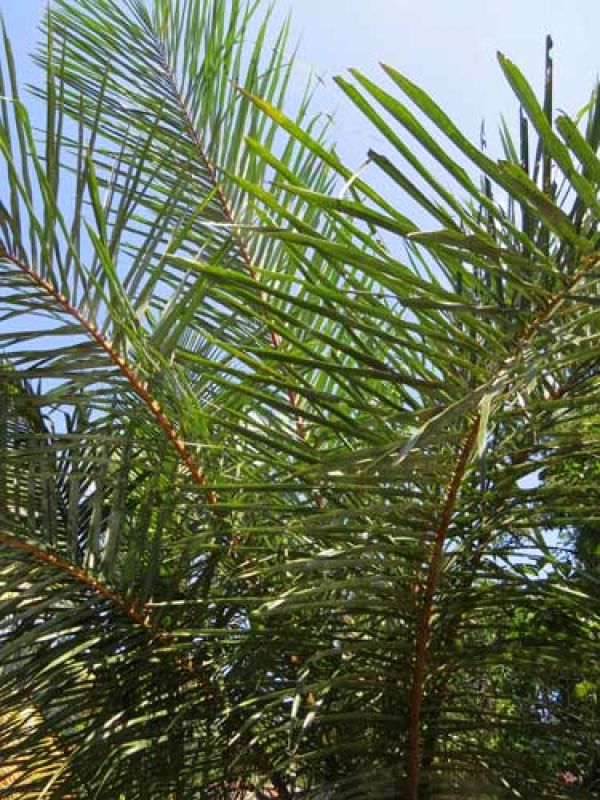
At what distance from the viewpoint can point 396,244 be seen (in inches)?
63.5

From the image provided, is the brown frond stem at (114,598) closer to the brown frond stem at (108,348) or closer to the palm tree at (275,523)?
the palm tree at (275,523)

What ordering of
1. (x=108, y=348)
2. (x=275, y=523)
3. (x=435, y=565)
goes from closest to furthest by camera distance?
1. (x=435, y=565)
2. (x=108, y=348)
3. (x=275, y=523)

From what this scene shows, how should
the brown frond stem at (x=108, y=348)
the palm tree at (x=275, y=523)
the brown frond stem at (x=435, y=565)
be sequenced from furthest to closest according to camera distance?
1. the brown frond stem at (x=108, y=348)
2. the palm tree at (x=275, y=523)
3. the brown frond stem at (x=435, y=565)

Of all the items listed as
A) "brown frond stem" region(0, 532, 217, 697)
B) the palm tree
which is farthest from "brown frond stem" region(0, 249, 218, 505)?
"brown frond stem" region(0, 532, 217, 697)

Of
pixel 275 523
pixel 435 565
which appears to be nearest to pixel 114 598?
pixel 275 523

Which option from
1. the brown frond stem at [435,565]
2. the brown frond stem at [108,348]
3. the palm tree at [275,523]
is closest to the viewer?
the brown frond stem at [435,565]

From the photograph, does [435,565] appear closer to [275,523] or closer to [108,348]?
[275,523]

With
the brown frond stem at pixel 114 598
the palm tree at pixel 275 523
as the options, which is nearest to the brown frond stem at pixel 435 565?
the palm tree at pixel 275 523

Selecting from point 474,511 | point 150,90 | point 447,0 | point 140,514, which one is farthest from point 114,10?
point 474,511

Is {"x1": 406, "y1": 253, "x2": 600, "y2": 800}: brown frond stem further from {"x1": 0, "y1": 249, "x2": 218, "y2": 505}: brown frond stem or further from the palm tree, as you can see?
{"x1": 0, "y1": 249, "x2": 218, "y2": 505}: brown frond stem

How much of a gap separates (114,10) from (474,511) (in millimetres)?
1384

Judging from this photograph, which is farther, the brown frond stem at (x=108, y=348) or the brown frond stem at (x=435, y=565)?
the brown frond stem at (x=108, y=348)

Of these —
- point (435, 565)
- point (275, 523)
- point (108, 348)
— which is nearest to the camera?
point (435, 565)

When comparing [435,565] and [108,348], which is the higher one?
[108,348]
